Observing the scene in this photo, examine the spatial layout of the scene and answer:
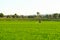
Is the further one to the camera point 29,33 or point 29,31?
point 29,31

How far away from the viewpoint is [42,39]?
11672mm

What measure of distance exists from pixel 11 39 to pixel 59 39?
267 centimetres

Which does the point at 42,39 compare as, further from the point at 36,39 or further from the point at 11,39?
the point at 11,39

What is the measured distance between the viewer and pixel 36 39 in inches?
459

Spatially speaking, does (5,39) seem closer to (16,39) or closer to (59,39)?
(16,39)

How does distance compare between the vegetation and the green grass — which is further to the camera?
the vegetation

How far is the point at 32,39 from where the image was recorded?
11672mm

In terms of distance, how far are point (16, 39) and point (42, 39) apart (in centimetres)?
147

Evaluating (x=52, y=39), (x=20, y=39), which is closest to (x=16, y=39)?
(x=20, y=39)

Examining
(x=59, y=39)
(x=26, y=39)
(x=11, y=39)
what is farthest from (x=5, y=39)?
(x=59, y=39)

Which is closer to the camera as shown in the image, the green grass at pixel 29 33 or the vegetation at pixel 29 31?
the green grass at pixel 29 33

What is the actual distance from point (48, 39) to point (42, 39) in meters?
0.35

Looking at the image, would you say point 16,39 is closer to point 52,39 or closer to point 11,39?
point 11,39

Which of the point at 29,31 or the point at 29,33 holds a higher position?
the point at 29,33
